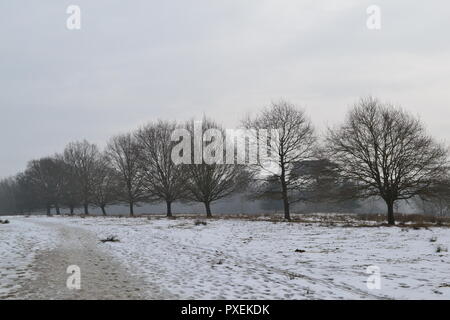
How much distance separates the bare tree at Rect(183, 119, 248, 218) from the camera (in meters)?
38.8

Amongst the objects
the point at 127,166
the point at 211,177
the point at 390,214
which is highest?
the point at 127,166

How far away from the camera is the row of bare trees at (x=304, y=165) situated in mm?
26125

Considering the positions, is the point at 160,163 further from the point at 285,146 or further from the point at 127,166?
the point at 285,146

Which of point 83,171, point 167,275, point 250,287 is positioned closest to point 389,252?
point 250,287

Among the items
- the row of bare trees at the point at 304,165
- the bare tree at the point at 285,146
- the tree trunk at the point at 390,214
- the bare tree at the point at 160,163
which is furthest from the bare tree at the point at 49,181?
the tree trunk at the point at 390,214

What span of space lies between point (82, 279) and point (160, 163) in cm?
3685

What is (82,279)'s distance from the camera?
360 inches

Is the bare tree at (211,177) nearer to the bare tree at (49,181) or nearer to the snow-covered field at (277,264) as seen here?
the snow-covered field at (277,264)

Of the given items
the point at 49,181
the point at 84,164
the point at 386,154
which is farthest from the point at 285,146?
the point at 49,181

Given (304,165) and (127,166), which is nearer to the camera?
(304,165)

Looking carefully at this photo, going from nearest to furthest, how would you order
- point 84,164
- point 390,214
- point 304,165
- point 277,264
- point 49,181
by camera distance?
1. point 277,264
2. point 390,214
3. point 304,165
4. point 84,164
5. point 49,181

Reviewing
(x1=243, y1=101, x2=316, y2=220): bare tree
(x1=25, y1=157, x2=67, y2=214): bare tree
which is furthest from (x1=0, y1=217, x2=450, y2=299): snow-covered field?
(x1=25, y1=157, x2=67, y2=214): bare tree

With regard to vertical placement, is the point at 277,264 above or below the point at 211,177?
below
